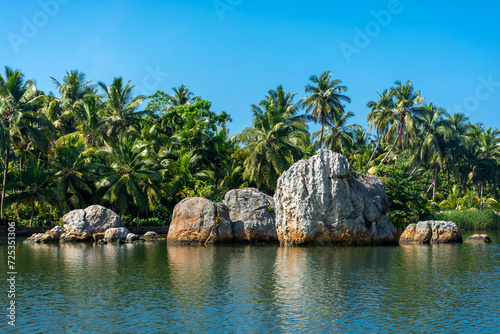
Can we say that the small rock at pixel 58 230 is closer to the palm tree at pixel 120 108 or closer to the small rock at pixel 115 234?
the small rock at pixel 115 234

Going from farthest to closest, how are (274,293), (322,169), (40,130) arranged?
(40,130) → (322,169) → (274,293)

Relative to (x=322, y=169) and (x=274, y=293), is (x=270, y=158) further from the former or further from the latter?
(x=274, y=293)

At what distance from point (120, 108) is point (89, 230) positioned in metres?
18.6

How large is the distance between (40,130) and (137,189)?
1066cm

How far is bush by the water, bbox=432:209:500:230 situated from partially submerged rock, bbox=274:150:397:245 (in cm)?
2307

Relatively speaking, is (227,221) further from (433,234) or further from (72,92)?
(72,92)

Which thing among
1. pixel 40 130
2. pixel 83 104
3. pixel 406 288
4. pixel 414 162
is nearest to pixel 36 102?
pixel 40 130

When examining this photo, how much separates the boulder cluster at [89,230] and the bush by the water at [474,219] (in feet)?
103

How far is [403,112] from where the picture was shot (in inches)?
2238

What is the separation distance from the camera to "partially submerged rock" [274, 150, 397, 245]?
96.6 ft

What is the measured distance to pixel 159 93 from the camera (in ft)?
187


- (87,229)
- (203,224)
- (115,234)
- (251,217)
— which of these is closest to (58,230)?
(87,229)

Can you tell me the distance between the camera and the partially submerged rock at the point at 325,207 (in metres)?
29.4

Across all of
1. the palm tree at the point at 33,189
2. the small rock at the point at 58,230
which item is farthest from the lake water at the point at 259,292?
the palm tree at the point at 33,189
